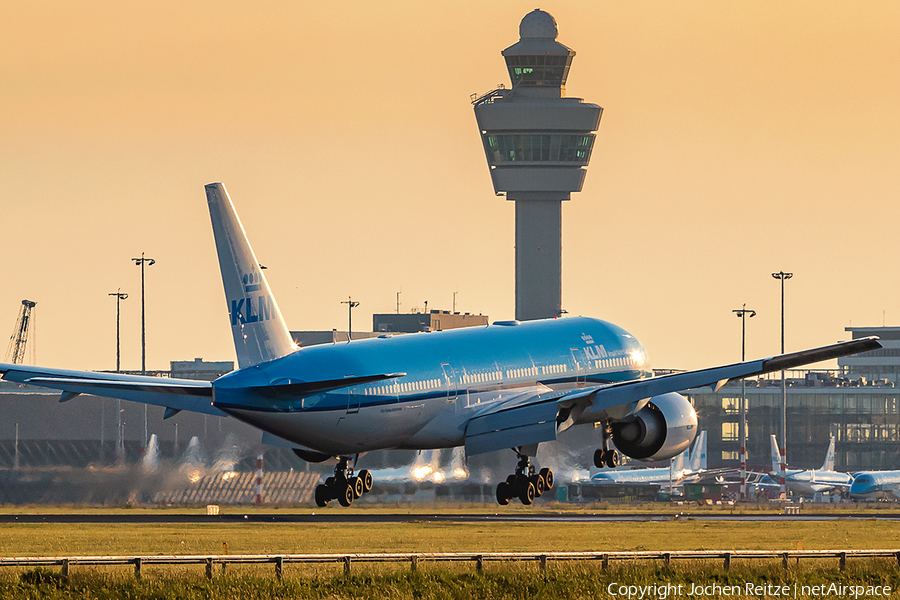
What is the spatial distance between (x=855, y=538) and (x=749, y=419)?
356 feet

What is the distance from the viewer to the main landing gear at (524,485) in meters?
59.9

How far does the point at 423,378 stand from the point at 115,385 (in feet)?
35.4

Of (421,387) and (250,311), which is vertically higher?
(250,311)

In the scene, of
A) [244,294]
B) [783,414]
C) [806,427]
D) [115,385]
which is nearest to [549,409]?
[244,294]

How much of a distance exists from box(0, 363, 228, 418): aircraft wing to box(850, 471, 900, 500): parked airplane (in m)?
98.1

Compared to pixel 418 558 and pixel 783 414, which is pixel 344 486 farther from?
pixel 783 414

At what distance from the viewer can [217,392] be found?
52.0 m

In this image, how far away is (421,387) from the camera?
2261 inches

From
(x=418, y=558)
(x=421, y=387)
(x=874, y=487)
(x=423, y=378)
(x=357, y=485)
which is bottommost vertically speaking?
(x=874, y=487)

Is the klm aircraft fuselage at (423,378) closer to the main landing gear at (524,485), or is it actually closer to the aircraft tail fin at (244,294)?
the aircraft tail fin at (244,294)

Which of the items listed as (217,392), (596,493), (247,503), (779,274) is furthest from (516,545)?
(779,274)

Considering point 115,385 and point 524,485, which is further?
point 524,485

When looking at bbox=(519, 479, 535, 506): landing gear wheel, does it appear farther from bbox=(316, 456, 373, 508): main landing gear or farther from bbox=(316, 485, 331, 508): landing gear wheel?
bbox=(316, 485, 331, 508): landing gear wheel

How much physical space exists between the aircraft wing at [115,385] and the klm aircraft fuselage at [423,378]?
4067 mm
